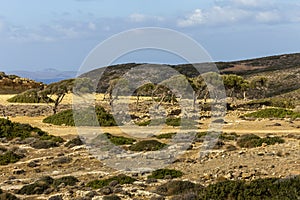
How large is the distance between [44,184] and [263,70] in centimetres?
10028

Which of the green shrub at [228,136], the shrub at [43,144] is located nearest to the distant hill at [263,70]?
the green shrub at [228,136]

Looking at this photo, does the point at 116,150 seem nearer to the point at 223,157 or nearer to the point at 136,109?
the point at 223,157

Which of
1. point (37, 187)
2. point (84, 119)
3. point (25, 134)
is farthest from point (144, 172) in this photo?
point (84, 119)

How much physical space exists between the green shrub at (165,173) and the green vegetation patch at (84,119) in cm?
1674

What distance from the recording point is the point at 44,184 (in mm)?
16172

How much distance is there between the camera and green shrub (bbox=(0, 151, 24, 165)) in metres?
20.8

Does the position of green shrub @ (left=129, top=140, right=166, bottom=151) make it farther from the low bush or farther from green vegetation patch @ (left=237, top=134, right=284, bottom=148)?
the low bush

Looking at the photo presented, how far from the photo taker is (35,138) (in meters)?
26.8

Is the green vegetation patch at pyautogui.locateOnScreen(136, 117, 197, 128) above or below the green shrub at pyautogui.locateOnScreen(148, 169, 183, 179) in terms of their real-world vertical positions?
above

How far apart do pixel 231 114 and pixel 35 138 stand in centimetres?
1947

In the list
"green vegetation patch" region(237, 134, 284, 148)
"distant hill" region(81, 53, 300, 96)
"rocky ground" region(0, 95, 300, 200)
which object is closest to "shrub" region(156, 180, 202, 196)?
"rocky ground" region(0, 95, 300, 200)

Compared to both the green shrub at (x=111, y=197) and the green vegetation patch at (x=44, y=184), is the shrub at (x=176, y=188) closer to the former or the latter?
the green shrub at (x=111, y=197)

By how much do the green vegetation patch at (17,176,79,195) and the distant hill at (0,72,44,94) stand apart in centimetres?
6116

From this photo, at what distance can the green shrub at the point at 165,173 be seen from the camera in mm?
17172
